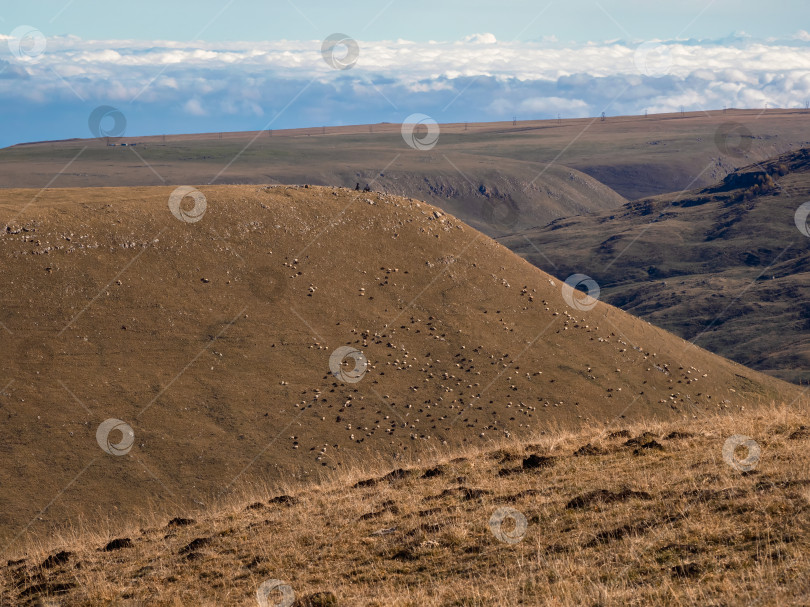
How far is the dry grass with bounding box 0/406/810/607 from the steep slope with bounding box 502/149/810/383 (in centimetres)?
7080

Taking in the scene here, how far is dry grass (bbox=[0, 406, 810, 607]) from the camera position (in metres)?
10.4

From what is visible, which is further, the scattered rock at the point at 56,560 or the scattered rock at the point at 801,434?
the scattered rock at the point at 801,434

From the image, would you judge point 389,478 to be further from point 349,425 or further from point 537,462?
point 349,425

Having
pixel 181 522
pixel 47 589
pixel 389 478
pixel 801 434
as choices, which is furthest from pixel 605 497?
pixel 47 589

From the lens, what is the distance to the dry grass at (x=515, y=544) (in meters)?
10.4

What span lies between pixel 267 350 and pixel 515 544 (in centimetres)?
3009

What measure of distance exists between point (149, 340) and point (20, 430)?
25.5ft

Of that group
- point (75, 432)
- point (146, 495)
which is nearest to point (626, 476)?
point (146, 495)

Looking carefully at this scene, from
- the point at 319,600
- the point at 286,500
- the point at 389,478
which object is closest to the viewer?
the point at 319,600

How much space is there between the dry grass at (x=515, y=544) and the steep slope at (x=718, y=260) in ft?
232

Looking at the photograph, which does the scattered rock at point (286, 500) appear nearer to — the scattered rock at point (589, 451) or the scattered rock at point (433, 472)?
the scattered rock at point (433, 472)

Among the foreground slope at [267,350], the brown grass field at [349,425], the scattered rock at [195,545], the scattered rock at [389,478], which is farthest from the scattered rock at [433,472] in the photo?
the foreground slope at [267,350]

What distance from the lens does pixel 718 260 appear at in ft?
484

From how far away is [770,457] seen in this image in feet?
50.3
